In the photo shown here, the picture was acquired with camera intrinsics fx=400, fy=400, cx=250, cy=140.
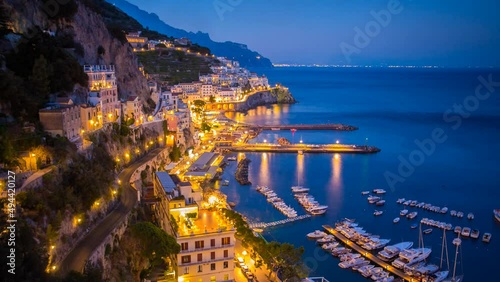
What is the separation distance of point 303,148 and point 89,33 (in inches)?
875

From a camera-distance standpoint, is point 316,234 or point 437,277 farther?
point 316,234

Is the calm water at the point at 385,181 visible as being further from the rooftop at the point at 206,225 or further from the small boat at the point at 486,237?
the rooftop at the point at 206,225

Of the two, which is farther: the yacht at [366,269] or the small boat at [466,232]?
the small boat at [466,232]

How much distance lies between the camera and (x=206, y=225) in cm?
1405

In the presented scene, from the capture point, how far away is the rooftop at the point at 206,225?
1334 cm

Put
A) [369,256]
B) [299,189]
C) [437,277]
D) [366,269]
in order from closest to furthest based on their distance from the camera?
[437,277] < [366,269] < [369,256] < [299,189]

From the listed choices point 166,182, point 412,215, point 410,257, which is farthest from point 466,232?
point 166,182

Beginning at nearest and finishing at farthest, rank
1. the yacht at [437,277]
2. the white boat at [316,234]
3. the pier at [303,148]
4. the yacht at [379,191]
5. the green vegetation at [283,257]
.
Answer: the green vegetation at [283,257], the yacht at [437,277], the white boat at [316,234], the yacht at [379,191], the pier at [303,148]

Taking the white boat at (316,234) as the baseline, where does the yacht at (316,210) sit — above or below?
above

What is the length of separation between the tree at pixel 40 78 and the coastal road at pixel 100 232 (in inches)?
195

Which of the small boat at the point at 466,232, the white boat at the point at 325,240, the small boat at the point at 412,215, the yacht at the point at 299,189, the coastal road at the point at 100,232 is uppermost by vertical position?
the coastal road at the point at 100,232

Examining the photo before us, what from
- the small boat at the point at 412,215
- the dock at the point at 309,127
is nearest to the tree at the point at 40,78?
the small boat at the point at 412,215

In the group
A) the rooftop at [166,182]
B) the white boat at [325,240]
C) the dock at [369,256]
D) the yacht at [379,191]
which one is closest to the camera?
the rooftop at [166,182]

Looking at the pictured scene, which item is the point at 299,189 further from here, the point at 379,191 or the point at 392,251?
the point at 392,251
